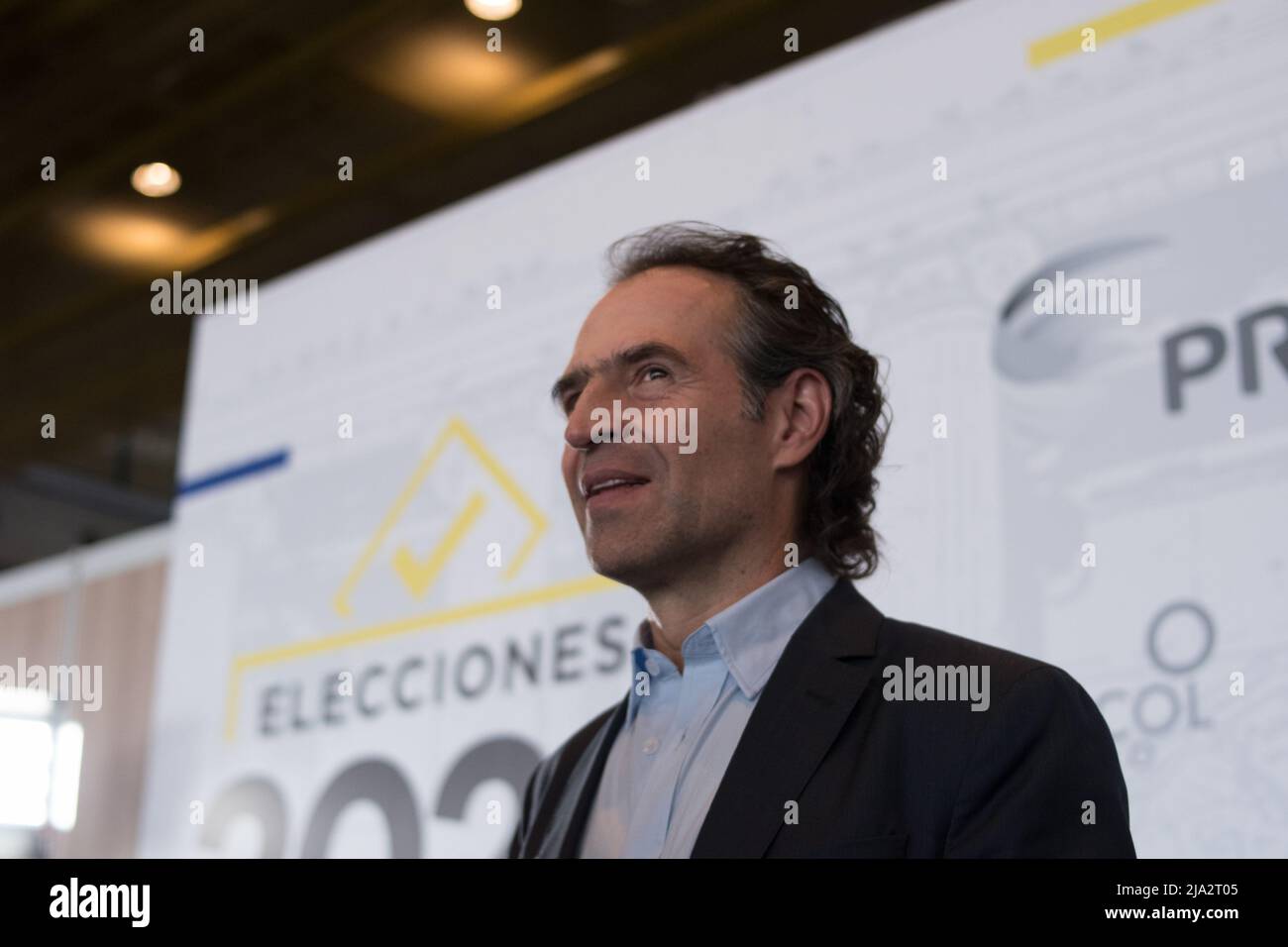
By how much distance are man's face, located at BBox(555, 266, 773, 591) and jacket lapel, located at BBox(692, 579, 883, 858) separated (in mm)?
202

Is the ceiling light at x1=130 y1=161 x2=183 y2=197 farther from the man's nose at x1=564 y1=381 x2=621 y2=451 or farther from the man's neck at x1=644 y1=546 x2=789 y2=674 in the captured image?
the man's neck at x1=644 y1=546 x2=789 y2=674

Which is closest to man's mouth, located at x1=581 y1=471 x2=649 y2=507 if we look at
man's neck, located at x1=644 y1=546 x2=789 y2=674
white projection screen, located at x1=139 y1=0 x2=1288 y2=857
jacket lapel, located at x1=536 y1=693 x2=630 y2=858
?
man's neck, located at x1=644 y1=546 x2=789 y2=674

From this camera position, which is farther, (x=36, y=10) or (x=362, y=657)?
(x=36, y=10)

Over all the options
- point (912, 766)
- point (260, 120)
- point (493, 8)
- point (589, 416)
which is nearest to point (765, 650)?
point (912, 766)

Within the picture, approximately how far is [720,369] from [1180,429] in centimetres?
77

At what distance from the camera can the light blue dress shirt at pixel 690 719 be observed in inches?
61.7

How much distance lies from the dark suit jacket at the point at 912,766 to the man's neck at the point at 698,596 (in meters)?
0.16

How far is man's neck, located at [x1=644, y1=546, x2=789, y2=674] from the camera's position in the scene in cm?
172

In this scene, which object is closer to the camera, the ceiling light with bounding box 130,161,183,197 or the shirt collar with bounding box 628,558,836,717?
the shirt collar with bounding box 628,558,836,717
